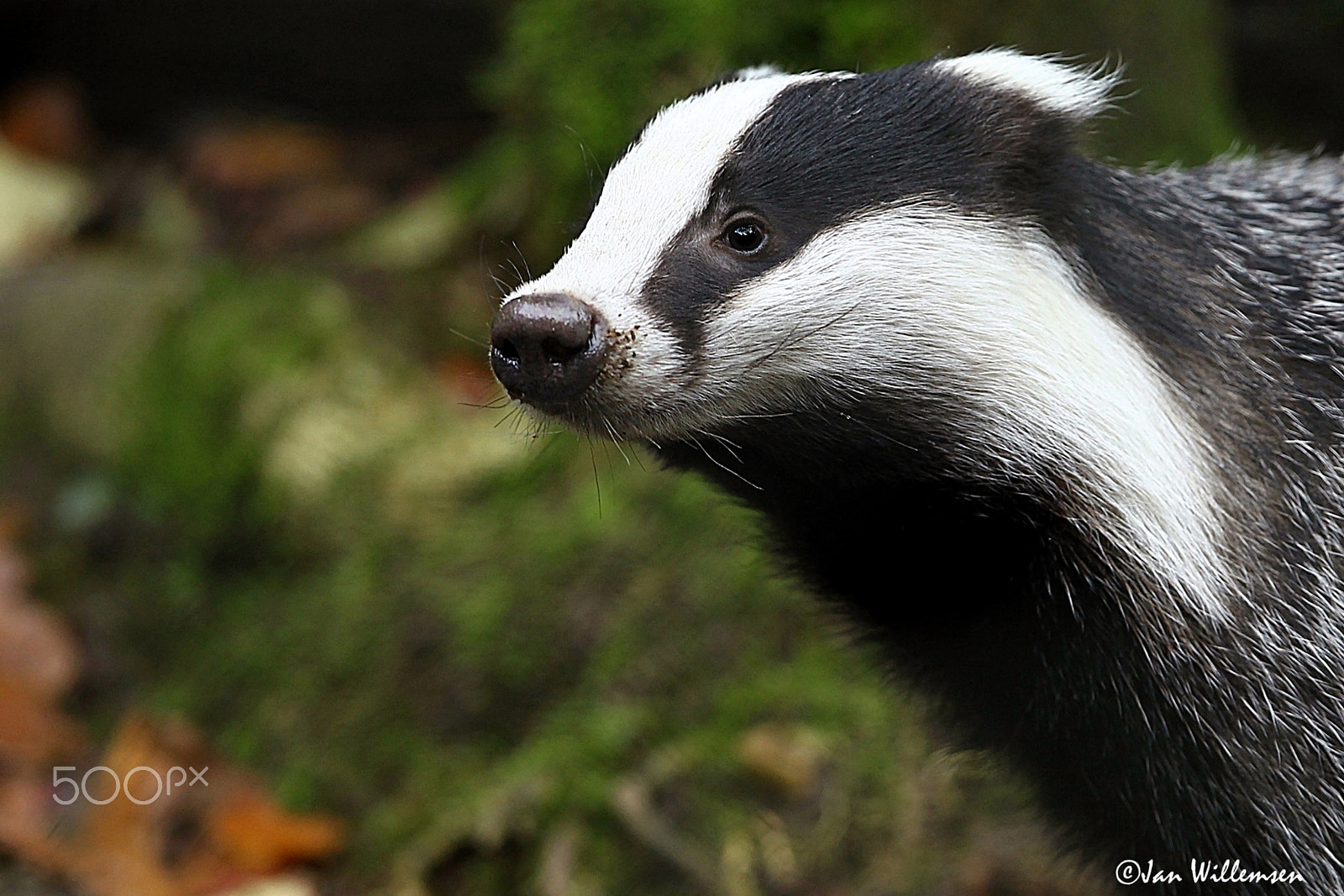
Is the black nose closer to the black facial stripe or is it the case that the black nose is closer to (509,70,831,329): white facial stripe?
(509,70,831,329): white facial stripe

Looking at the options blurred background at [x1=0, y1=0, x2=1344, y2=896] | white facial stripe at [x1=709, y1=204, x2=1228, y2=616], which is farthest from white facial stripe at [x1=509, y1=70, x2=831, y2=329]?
blurred background at [x1=0, y1=0, x2=1344, y2=896]

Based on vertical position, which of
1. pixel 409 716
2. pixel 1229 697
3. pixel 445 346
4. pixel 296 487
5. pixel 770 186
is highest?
pixel 770 186

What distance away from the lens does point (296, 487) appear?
207 inches

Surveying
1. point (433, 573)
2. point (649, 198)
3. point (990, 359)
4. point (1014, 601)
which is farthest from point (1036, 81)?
point (433, 573)

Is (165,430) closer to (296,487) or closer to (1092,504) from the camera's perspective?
(296,487)

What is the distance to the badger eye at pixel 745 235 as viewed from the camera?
8.63 feet

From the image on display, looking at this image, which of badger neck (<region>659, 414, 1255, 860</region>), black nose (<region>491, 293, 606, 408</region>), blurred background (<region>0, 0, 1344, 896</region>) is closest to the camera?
black nose (<region>491, 293, 606, 408</region>)

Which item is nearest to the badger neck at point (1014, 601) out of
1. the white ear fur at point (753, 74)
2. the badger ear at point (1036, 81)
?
the badger ear at point (1036, 81)

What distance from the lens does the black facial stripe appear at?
2.61 m

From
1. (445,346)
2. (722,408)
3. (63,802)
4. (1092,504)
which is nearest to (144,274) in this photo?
(445,346)

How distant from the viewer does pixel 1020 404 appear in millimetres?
2654

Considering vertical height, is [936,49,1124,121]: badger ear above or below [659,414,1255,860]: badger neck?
above

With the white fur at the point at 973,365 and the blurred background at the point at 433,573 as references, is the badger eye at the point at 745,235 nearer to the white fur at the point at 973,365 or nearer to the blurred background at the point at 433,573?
the white fur at the point at 973,365

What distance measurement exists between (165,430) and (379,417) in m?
0.97
